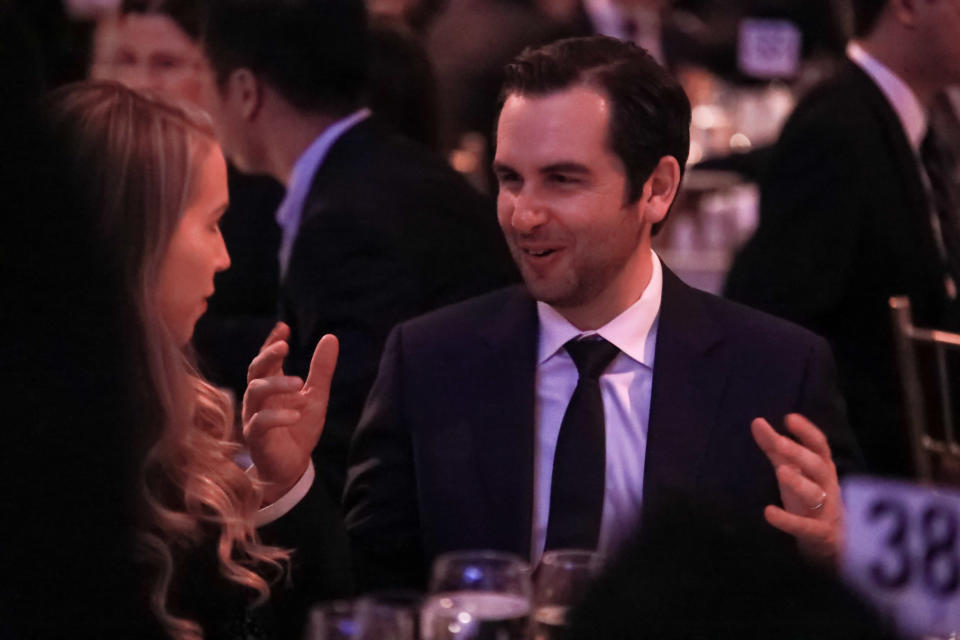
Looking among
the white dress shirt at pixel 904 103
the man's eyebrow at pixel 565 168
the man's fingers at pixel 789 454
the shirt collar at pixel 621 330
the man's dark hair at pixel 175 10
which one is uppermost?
the man's dark hair at pixel 175 10

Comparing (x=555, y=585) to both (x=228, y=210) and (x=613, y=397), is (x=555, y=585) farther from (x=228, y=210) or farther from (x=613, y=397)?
(x=228, y=210)

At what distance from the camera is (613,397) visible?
220 centimetres

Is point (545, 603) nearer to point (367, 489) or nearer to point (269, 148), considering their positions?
point (367, 489)

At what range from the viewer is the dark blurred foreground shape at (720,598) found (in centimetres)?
88

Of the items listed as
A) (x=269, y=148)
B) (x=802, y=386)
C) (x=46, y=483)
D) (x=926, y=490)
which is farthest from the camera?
(x=269, y=148)

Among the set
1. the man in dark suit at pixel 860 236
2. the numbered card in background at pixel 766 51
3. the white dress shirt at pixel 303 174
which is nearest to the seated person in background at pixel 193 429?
the white dress shirt at pixel 303 174

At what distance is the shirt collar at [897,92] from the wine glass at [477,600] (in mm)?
2014

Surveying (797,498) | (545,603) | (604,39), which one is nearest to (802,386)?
(797,498)

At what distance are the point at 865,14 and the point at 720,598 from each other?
2.63 m

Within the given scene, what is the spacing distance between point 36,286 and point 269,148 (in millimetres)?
2141

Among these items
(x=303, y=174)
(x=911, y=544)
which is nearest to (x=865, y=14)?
(x=303, y=174)

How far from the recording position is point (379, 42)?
358cm

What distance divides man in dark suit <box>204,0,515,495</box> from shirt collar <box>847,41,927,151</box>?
964 millimetres

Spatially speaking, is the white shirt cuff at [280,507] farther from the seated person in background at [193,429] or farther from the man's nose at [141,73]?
the man's nose at [141,73]
